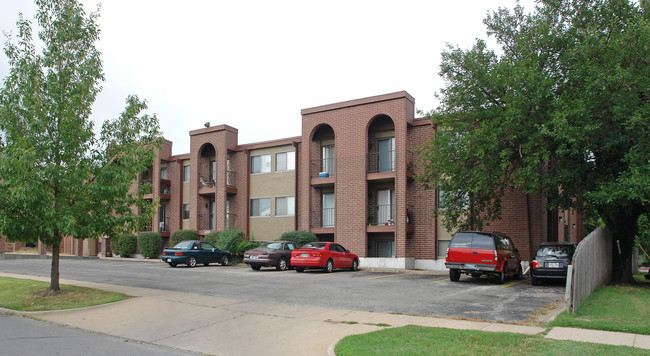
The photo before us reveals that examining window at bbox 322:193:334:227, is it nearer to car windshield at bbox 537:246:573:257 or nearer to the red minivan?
the red minivan

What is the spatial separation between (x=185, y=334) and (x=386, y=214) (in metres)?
18.3

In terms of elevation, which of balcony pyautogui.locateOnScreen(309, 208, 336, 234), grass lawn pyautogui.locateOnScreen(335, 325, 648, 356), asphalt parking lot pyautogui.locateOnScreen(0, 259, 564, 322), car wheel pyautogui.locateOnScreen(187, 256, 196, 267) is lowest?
car wheel pyautogui.locateOnScreen(187, 256, 196, 267)

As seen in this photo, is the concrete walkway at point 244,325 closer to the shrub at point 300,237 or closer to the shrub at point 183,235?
the shrub at point 300,237

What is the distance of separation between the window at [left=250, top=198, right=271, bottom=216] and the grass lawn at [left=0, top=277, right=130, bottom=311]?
1681 cm

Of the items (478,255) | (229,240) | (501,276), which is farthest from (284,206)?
(501,276)

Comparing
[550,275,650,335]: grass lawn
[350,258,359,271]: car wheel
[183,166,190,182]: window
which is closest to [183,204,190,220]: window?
[183,166,190,182]: window

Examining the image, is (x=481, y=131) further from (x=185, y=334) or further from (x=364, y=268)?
(x=185, y=334)

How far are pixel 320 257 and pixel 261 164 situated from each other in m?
12.9

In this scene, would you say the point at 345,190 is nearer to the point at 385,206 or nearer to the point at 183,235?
the point at 385,206

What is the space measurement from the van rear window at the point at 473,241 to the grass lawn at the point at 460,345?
28.8 feet

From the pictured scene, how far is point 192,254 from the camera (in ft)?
84.3

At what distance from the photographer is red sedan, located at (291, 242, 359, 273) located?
20.9 metres

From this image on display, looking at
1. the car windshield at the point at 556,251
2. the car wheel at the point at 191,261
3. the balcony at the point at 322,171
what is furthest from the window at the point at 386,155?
the car wheel at the point at 191,261

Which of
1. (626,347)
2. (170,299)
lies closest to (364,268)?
(170,299)
